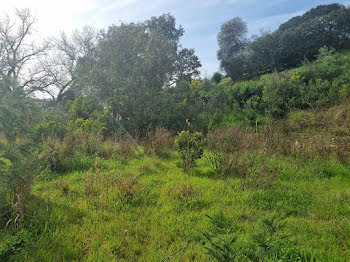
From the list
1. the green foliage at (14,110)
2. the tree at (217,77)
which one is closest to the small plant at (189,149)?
the green foliage at (14,110)

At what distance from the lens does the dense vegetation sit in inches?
109

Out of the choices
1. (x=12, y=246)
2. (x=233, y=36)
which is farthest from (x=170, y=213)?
(x=233, y=36)

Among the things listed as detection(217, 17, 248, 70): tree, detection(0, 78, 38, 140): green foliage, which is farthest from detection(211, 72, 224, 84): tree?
detection(0, 78, 38, 140): green foliage

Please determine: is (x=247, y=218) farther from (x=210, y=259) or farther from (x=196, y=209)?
(x=210, y=259)

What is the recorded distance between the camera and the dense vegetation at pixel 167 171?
2766 mm

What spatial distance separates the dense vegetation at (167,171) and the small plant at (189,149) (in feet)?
0.11

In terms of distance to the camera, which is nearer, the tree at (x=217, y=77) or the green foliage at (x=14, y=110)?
the green foliage at (x=14, y=110)

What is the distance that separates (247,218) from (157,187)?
1.96m

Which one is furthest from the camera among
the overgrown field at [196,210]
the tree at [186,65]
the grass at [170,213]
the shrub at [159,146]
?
the tree at [186,65]

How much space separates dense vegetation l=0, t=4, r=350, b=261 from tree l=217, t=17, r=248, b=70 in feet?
85.1

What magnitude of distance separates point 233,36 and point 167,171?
1444 inches

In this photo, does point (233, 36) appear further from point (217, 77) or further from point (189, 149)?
point (189, 149)

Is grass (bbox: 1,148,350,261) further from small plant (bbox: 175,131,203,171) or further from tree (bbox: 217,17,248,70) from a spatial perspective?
tree (bbox: 217,17,248,70)

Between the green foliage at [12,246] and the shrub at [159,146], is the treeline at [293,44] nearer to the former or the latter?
the shrub at [159,146]
